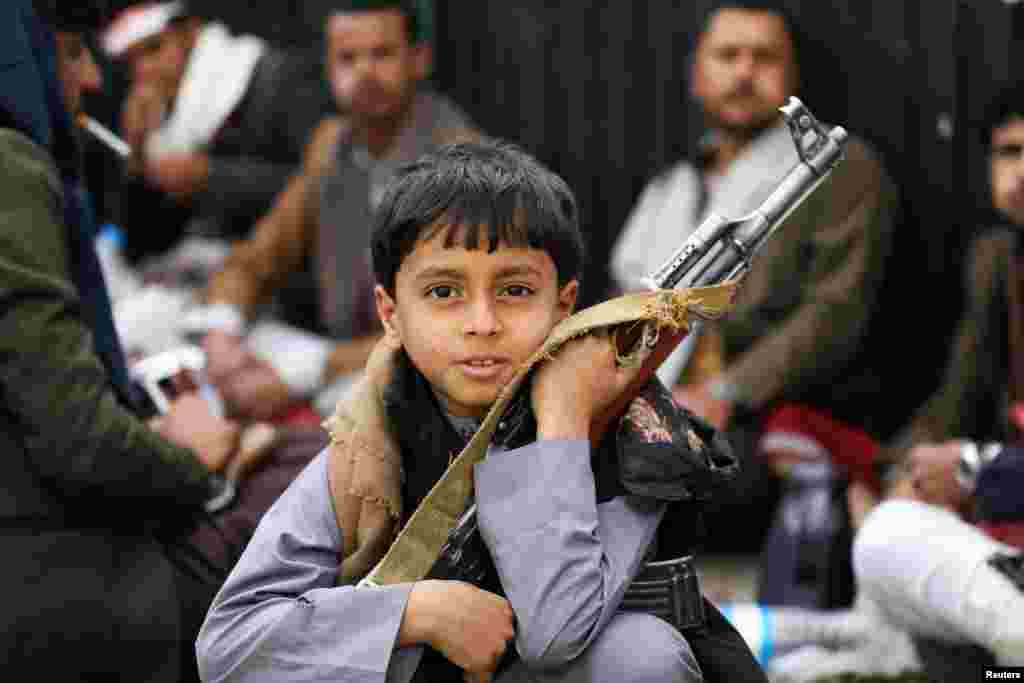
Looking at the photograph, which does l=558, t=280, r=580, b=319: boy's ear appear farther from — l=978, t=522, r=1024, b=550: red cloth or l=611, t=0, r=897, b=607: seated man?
l=611, t=0, r=897, b=607: seated man

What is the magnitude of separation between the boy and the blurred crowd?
1.78 feet

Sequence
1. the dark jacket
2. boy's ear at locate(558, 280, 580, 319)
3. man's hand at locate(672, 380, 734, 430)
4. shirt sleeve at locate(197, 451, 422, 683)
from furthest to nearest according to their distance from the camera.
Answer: man's hand at locate(672, 380, 734, 430)
the dark jacket
boy's ear at locate(558, 280, 580, 319)
shirt sleeve at locate(197, 451, 422, 683)

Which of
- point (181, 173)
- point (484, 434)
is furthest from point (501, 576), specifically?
point (181, 173)

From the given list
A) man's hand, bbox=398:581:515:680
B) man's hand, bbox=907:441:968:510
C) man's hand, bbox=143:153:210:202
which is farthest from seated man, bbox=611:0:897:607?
man's hand, bbox=398:581:515:680

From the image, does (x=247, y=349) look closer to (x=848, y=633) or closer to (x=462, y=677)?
(x=848, y=633)

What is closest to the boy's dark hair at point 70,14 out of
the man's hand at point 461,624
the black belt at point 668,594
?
the man's hand at point 461,624

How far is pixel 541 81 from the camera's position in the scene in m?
6.42

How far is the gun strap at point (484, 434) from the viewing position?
272 cm

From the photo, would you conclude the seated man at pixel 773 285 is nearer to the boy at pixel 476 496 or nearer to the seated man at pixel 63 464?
the seated man at pixel 63 464

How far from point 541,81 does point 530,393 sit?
379 cm

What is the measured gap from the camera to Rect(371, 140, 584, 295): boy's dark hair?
276 centimetres

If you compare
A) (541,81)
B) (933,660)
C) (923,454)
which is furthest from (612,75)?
(933,660)

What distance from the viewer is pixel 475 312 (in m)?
2.74

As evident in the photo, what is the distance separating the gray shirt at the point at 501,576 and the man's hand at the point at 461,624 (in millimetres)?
29
